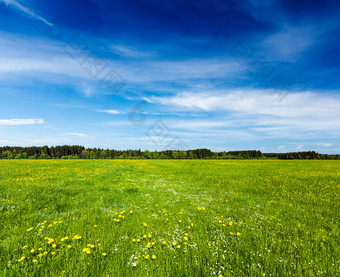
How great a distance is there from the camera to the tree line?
158 metres

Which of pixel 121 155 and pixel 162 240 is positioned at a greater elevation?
pixel 162 240

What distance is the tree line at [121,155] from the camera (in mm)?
157625

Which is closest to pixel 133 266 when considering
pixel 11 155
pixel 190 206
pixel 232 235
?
pixel 232 235

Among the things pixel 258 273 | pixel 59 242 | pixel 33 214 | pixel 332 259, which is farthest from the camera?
pixel 33 214

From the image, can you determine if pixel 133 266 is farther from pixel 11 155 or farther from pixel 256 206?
pixel 11 155

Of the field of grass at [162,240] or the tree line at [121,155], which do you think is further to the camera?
the tree line at [121,155]

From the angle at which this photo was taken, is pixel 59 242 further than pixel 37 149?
No

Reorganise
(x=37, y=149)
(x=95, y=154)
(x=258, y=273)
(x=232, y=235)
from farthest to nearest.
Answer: (x=37, y=149), (x=95, y=154), (x=232, y=235), (x=258, y=273)

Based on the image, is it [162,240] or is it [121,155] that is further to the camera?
[121,155]

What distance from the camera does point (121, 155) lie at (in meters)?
171

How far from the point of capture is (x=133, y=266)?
3.96 metres

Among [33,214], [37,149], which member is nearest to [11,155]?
[37,149]

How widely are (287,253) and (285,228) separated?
2.11 m

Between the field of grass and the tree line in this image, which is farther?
the tree line
